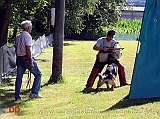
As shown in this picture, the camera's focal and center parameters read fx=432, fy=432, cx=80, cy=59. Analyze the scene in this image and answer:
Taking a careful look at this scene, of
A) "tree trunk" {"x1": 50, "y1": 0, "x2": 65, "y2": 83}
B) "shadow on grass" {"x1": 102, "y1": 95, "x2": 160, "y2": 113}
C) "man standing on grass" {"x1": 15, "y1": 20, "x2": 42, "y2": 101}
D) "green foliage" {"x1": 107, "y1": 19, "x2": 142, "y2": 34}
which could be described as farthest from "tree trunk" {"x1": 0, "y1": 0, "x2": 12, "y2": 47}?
"green foliage" {"x1": 107, "y1": 19, "x2": 142, "y2": 34}

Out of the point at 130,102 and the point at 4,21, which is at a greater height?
the point at 4,21

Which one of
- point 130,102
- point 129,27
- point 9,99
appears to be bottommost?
point 129,27

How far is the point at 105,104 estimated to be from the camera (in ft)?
30.2

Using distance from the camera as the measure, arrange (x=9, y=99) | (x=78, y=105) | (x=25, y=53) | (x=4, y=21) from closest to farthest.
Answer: (x=78, y=105) < (x=25, y=53) < (x=9, y=99) < (x=4, y=21)

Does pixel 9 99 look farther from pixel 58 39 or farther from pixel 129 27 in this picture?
pixel 129 27

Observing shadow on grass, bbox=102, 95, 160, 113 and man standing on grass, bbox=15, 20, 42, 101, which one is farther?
man standing on grass, bbox=15, 20, 42, 101

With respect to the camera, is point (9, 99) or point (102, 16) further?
point (102, 16)

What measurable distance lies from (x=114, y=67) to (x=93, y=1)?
108 ft

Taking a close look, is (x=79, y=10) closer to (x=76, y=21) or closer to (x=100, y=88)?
(x=76, y=21)

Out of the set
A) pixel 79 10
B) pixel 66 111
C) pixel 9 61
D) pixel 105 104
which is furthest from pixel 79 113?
pixel 79 10

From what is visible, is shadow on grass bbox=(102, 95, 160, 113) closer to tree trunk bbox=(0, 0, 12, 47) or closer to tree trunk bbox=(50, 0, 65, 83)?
tree trunk bbox=(50, 0, 65, 83)

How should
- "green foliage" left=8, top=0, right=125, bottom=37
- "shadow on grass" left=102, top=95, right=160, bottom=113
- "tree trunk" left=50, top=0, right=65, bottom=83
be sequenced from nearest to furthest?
"shadow on grass" left=102, top=95, right=160, bottom=113
"tree trunk" left=50, top=0, right=65, bottom=83
"green foliage" left=8, top=0, right=125, bottom=37

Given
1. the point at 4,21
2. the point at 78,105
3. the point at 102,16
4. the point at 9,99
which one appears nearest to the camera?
the point at 78,105

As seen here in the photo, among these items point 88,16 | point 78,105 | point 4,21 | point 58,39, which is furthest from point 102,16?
point 78,105
